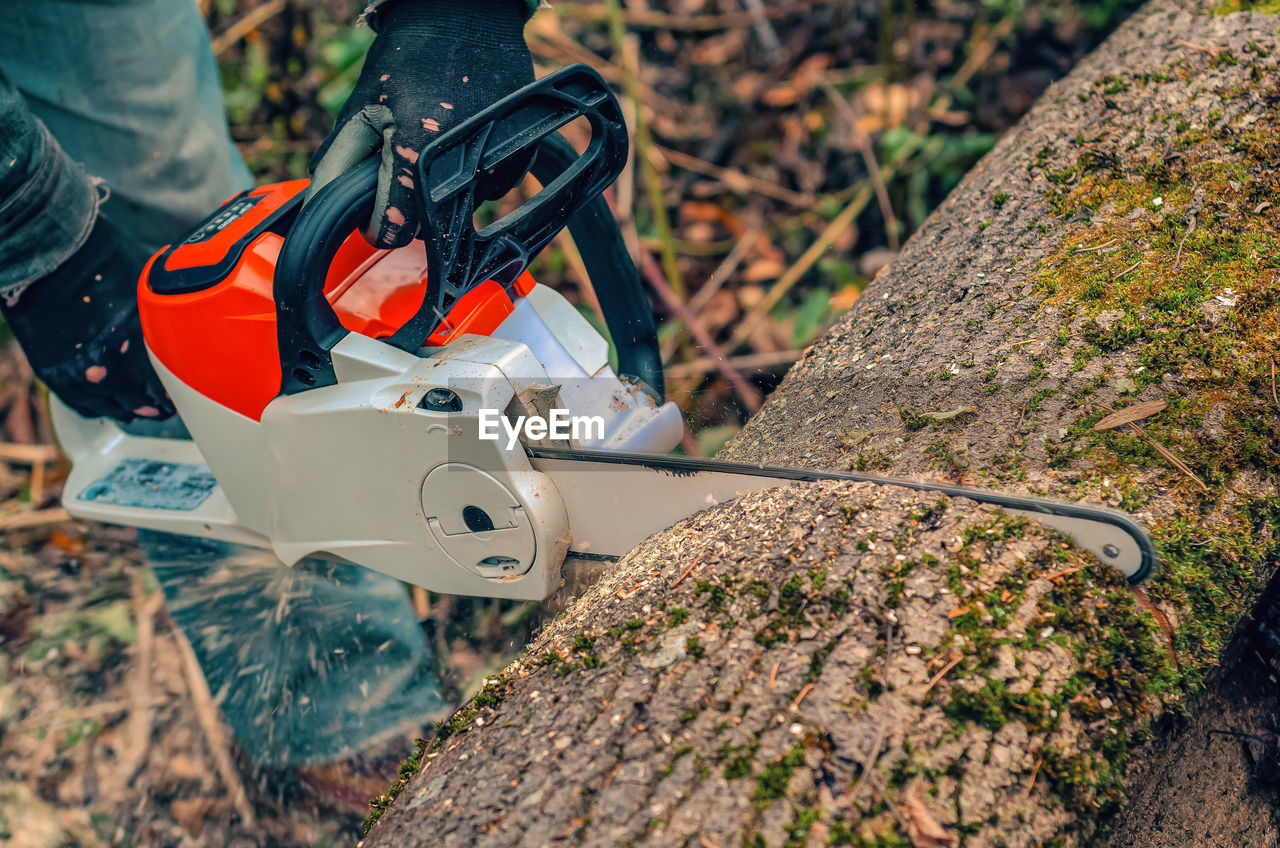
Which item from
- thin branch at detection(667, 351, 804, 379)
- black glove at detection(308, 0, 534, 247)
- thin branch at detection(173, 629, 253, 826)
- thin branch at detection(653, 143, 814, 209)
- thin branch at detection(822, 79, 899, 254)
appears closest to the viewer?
black glove at detection(308, 0, 534, 247)

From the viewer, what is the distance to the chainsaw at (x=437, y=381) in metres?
1.23

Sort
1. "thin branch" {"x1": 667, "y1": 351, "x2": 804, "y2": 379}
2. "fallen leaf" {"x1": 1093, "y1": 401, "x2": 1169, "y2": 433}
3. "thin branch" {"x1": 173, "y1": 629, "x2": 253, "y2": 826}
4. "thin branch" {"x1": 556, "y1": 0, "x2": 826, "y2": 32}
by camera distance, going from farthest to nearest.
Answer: "thin branch" {"x1": 556, "y1": 0, "x2": 826, "y2": 32}
"thin branch" {"x1": 667, "y1": 351, "x2": 804, "y2": 379}
"thin branch" {"x1": 173, "y1": 629, "x2": 253, "y2": 826}
"fallen leaf" {"x1": 1093, "y1": 401, "x2": 1169, "y2": 433}

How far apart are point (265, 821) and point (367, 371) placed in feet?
4.78

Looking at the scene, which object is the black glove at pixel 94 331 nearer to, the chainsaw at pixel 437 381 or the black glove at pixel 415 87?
the chainsaw at pixel 437 381

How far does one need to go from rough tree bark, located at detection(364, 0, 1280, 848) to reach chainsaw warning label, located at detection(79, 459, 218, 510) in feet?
3.41

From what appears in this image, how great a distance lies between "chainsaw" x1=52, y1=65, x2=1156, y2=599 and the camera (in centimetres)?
123

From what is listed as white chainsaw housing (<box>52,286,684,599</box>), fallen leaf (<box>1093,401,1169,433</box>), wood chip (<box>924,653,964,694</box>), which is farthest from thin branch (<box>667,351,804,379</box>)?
wood chip (<box>924,653,964,694</box>)

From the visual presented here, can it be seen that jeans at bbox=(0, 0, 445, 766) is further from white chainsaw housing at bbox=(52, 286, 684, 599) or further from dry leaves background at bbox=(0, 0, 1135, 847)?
white chainsaw housing at bbox=(52, 286, 684, 599)

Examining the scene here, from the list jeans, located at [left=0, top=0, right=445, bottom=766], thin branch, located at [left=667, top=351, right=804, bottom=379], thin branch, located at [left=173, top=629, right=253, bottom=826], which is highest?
jeans, located at [left=0, top=0, right=445, bottom=766]

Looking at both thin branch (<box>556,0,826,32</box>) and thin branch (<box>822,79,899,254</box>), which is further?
thin branch (<box>556,0,826,32</box>)

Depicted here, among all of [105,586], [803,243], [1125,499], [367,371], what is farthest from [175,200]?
[1125,499]

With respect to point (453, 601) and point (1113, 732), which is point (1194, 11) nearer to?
point (1113, 732)

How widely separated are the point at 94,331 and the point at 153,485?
38 centimetres

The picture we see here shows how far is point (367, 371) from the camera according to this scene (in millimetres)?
1274
